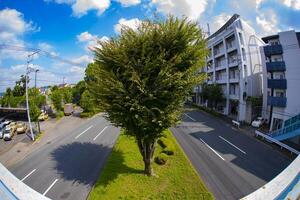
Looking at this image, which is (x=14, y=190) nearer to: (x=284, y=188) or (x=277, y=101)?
(x=284, y=188)

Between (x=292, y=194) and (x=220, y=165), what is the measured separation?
6.24 meters

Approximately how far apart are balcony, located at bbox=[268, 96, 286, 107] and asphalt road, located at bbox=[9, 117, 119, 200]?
4167mm

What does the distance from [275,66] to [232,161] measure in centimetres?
610

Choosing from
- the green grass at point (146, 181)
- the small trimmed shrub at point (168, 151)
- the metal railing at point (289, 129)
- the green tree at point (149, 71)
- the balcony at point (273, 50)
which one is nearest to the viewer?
the metal railing at point (289, 129)

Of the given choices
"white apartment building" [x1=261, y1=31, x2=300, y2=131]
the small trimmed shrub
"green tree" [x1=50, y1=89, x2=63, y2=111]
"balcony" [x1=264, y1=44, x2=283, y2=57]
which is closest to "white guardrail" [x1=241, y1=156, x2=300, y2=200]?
"white apartment building" [x1=261, y1=31, x2=300, y2=131]

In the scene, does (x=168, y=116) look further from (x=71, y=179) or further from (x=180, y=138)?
(x=180, y=138)

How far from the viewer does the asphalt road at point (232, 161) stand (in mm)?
4329

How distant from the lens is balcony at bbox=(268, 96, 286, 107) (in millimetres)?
2397

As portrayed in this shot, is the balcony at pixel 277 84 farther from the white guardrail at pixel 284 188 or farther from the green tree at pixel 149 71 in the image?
the green tree at pixel 149 71

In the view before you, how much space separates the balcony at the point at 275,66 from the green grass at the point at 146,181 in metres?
4.10

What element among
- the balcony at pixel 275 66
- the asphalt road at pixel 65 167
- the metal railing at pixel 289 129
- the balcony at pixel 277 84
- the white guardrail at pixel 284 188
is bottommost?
the asphalt road at pixel 65 167

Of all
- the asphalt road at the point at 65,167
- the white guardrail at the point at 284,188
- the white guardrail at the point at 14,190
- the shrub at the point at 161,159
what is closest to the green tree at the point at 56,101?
the asphalt road at the point at 65,167

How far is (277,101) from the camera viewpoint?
2504 mm

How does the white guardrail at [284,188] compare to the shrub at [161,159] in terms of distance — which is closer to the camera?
the white guardrail at [284,188]
